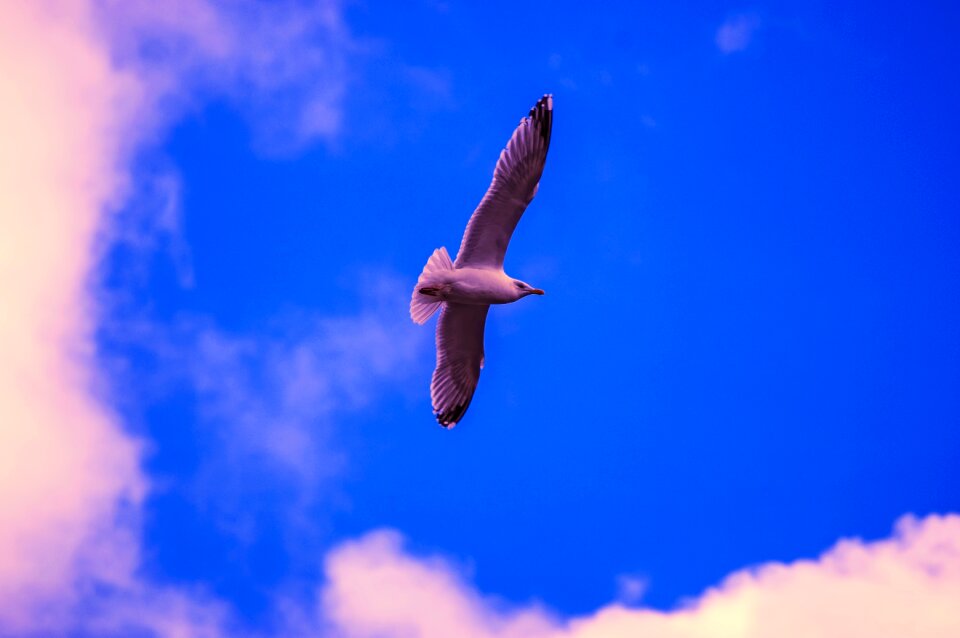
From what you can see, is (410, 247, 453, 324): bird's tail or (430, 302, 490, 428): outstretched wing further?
(430, 302, 490, 428): outstretched wing

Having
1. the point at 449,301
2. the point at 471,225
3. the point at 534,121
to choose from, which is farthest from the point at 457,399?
the point at 534,121

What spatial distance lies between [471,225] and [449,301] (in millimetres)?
940

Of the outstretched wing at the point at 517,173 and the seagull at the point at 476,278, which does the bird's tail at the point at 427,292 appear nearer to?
the seagull at the point at 476,278

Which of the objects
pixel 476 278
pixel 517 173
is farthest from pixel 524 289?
pixel 517 173

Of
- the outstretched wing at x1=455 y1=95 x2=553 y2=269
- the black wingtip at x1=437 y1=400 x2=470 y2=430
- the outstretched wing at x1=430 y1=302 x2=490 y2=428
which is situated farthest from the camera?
the black wingtip at x1=437 y1=400 x2=470 y2=430

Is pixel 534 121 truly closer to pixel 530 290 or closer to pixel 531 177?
pixel 531 177

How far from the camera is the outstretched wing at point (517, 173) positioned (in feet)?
31.1

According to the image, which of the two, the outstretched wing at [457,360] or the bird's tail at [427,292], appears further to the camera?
the outstretched wing at [457,360]

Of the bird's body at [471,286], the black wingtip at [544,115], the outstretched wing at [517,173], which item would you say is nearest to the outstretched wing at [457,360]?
the bird's body at [471,286]

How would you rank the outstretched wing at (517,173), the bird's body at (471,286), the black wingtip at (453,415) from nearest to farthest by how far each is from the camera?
the outstretched wing at (517,173), the bird's body at (471,286), the black wingtip at (453,415)

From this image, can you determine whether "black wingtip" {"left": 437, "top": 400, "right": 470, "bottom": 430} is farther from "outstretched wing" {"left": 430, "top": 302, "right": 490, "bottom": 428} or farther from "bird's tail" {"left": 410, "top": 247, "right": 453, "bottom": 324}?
"bird's tail" {"left": 410, "top": 247, "right": 453, "bottom": 324}

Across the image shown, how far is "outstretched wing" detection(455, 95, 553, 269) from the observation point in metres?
9.48

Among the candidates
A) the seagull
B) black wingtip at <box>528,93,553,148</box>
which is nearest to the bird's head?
the seagull

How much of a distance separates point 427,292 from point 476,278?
0.49 meters
